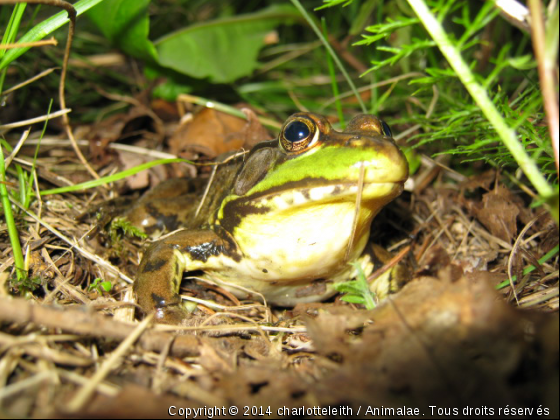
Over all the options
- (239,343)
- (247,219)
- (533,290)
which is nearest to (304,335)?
(239,343)

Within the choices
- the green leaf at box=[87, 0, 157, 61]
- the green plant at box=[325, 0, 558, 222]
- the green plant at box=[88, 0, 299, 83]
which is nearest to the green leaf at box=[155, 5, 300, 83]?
the green plant at box=[88, 0, 299, 83]

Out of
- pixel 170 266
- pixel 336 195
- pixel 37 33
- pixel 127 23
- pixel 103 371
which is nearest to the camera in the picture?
pixel 103 371

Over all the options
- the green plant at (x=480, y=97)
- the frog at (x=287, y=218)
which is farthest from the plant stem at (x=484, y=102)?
the frog at (x=287, y=218)

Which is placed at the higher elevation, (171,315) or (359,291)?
(359,291)

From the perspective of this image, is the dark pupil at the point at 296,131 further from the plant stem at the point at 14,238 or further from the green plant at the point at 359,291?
the plant stem at the point at 14,238

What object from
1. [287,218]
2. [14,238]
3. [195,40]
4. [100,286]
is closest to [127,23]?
[195,40]

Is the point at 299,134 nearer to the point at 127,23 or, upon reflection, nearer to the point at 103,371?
the point at 103,371
